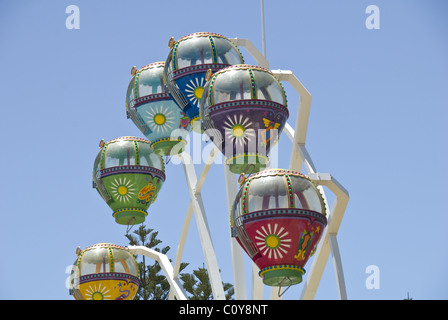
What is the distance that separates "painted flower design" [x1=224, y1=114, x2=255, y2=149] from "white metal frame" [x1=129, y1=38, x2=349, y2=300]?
102cm

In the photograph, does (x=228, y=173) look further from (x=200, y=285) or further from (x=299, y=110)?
(x=200, y=285)

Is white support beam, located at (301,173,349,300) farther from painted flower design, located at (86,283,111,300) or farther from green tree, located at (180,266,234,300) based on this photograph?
green tree, located at (180,266,234,300)

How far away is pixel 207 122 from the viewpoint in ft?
50.2

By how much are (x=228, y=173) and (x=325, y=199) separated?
3077mm

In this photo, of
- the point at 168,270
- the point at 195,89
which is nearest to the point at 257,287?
the point at 195,89

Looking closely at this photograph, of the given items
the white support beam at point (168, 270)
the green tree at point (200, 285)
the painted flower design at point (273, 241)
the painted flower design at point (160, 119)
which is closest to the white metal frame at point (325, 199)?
the white support beam at point (168, 270)

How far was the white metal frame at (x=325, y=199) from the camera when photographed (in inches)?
582

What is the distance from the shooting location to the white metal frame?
1478 cm

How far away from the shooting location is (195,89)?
650 inches

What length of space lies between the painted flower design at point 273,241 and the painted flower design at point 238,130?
5.51 feet

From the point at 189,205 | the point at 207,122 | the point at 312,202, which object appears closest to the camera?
the point at 312,202
